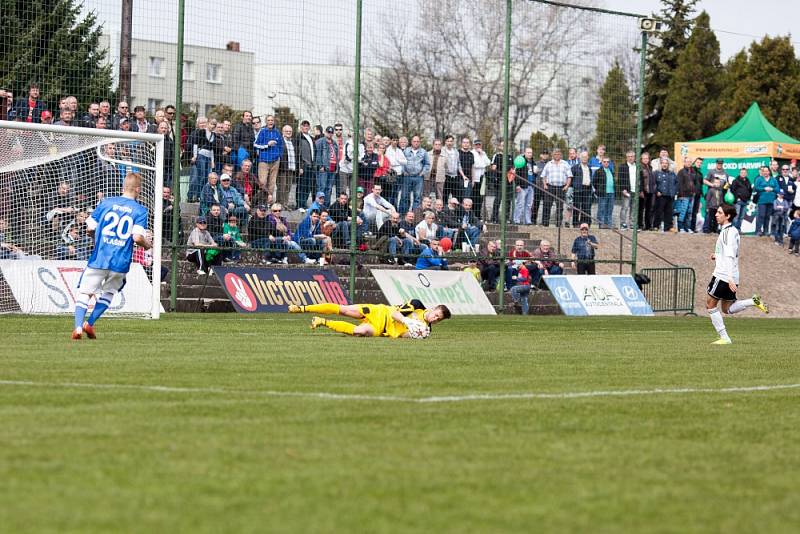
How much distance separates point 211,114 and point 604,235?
11511 mm

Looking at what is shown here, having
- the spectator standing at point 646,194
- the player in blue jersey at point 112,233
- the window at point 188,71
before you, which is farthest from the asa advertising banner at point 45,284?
the spectator standing at point 646,194

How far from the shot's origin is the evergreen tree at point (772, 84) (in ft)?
233

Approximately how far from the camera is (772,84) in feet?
236

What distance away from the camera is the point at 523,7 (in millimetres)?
32156

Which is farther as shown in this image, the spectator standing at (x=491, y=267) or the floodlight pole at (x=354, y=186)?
the spectator standing at (x=491, y=267)

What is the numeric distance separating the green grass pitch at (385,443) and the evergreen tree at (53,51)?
10681mm

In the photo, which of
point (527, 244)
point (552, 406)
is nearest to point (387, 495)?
point (552, 406)

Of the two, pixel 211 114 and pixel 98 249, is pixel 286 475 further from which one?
pixel 211 114

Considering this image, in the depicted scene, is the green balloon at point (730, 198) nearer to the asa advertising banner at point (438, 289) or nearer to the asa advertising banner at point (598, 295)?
the asa advertising banner at point (598, 295)

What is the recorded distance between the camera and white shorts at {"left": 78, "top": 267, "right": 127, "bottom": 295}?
15.9 meters

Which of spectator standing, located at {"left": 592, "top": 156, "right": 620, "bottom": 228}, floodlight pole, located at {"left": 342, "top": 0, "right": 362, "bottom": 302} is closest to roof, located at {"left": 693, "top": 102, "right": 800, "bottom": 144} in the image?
spectator standing, located at {"left": 592, "top": 156, "right": 620, "bottom": 228}

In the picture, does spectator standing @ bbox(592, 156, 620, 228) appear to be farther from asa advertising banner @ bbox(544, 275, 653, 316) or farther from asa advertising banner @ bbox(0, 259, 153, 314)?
asa advertising banner @ bbox(0, 259, 153, 314)

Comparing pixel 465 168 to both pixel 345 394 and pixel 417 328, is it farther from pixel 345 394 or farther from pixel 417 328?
pixel 345 394

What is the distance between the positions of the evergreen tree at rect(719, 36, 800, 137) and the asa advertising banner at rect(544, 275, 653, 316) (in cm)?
4280
